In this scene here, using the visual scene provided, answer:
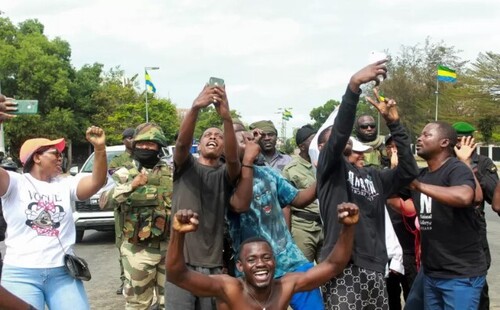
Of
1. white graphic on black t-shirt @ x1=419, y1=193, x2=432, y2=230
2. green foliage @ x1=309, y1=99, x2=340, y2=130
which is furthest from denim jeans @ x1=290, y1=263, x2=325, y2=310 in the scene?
green foliage @ x1=309, y1=99, x2=340, y2=130

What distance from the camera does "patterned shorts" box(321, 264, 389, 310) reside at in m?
3.68

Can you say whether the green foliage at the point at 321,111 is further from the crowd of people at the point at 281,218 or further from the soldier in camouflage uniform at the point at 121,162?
the crowd of people at the point at 281,218

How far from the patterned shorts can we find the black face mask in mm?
2098

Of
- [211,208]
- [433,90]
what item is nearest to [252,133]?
[211,208]

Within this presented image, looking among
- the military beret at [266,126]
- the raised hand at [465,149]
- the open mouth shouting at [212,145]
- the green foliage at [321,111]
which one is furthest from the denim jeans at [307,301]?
the green foliage at [321,111]

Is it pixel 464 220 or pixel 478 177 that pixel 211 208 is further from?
pixel 478 177

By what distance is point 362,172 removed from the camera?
396cm

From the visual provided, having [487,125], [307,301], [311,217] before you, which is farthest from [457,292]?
[487,125]

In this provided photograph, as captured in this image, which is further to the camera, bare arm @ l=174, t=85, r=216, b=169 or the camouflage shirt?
the camouflage shirt

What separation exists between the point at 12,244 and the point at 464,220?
3.20 meters

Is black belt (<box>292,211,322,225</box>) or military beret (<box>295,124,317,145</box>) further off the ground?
military beret (<box>295,124,317,145</box>)

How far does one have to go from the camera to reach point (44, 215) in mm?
4176

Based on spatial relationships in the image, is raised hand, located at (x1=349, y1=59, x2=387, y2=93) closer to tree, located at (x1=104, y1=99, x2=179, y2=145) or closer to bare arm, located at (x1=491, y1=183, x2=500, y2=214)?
bare arm, located at (x1=491, y1=183, x2=500, y2=214)

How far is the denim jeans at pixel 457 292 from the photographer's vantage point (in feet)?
13.3
